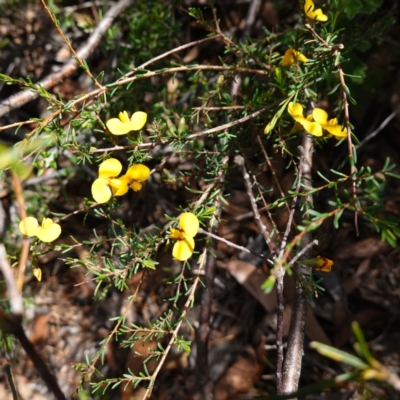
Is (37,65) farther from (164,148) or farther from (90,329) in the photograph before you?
(90,329)

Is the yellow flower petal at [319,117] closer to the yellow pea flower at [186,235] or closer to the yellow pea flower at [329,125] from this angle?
the yellow pea flower at [329,125]

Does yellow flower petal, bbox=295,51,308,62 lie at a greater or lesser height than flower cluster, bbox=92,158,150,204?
greater

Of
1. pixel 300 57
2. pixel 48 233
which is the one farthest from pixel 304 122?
pixel 48 233

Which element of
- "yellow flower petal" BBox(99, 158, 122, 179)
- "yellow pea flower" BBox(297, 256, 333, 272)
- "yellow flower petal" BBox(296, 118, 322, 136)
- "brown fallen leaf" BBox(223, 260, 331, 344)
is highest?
"yellow flower petal" BBox(99, 158, 122, 179)

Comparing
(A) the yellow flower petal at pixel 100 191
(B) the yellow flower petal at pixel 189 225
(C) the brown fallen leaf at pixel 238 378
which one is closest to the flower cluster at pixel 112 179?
(A) the yellow flower petal at pixel 100 191

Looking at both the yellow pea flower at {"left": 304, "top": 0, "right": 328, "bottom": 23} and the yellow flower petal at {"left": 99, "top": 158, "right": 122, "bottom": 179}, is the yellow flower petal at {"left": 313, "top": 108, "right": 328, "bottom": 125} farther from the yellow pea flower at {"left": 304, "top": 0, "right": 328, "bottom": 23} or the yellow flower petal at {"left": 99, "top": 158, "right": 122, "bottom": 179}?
the yellow flower petal at {"left": 99, "top": 158, "right": 122, "bottom": 179}

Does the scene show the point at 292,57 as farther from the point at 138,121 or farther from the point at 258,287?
the point at 258,287

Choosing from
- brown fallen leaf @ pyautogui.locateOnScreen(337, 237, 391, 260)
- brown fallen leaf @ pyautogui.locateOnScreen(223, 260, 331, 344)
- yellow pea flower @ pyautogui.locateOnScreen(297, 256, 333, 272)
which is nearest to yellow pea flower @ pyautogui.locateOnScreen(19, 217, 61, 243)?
yellow pea flower @ pyautogui.locateOnScreen(297, 256, 333, 272)
